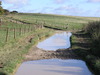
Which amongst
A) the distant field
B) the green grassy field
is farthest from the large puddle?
the distant field

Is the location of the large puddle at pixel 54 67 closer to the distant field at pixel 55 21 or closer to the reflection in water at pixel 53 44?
the reflection in water at pixel 53 44

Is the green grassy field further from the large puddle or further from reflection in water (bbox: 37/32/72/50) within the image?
reflection in water (bbox: 37/32/72/50)

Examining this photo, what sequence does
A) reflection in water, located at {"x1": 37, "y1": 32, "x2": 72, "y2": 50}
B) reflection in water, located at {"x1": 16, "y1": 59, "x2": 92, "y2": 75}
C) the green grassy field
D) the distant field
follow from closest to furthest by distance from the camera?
reflection in water, located at {"x1": 16, "y1": 59, "x2": 92, "y2": 75}, the green grassy field, reflection in water, located at {"x1": 37, "y1": 32, "x2": 72, "y2": 50}, the distant field

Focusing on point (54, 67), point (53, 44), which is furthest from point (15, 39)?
point (54, 67)

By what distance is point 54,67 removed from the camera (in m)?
17.8

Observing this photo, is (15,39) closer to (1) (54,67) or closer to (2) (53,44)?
(2) (53,44)

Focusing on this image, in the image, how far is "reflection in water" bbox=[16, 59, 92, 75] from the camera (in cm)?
1620

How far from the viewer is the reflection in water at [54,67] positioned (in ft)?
53.2

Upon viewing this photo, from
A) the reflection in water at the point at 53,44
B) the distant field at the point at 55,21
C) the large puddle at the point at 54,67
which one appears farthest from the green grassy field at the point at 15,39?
the distant field at the point at 55,21

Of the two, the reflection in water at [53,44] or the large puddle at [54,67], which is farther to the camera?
the reflection in water at [53,44]

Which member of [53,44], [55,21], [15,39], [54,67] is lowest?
[53,44]

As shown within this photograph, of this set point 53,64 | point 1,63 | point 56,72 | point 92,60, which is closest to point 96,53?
point 92,60

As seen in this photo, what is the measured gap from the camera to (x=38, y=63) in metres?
19.3

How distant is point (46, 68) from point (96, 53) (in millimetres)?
4815
